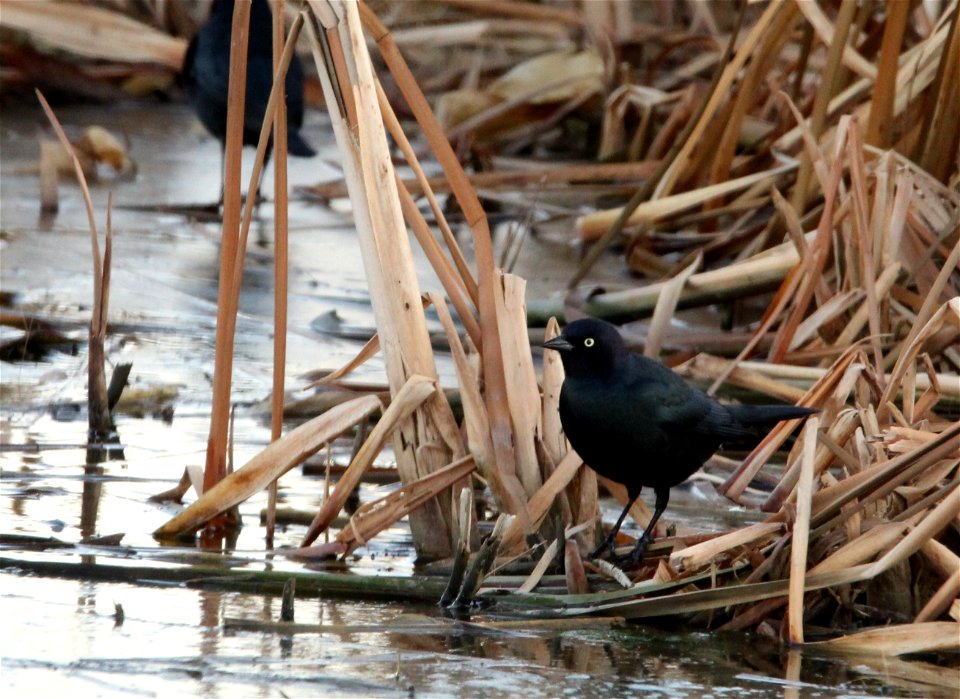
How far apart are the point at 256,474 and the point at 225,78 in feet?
15.1

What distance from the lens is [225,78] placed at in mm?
7195

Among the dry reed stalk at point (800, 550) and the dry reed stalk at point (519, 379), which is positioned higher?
the dry reed stalk at point (519, 379)

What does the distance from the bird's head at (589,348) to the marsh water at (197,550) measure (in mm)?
513

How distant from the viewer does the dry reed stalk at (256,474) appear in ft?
9.62

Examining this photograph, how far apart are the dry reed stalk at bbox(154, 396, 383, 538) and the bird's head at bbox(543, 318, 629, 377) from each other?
493mm

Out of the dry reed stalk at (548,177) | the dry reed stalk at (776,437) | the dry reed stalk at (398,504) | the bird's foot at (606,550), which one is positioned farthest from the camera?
the dry reed stalk at (548,177)

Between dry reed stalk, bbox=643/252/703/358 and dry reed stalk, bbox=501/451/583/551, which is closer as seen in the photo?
dry reed stalk, bbox=501/451/583/551

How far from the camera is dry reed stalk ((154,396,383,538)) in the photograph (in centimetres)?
293

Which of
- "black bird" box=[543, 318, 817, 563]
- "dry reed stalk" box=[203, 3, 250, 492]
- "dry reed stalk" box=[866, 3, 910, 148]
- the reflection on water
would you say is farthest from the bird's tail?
"dry reed stalk" box=[866, 3, 910, 148]

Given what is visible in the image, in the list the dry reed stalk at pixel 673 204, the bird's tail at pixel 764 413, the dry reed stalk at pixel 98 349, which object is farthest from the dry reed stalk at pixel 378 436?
the dry reed stalk at pixel 673 204

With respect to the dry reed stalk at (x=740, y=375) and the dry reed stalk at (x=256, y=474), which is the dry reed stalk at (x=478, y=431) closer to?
the dry reed stalk at (x=256, y=474)

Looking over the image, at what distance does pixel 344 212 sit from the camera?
6.90 metres

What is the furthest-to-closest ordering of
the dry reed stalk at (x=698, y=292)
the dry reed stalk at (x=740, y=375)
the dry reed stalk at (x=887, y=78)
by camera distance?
the dry reed stalk at (x=698, y=292) → the dry reed stalk at (x=887, y=78) → the dry reed stalk at (x=740, y=375)

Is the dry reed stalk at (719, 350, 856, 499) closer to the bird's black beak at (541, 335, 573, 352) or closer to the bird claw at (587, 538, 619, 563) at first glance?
the bird claw at (587, 538, 619, 563)
